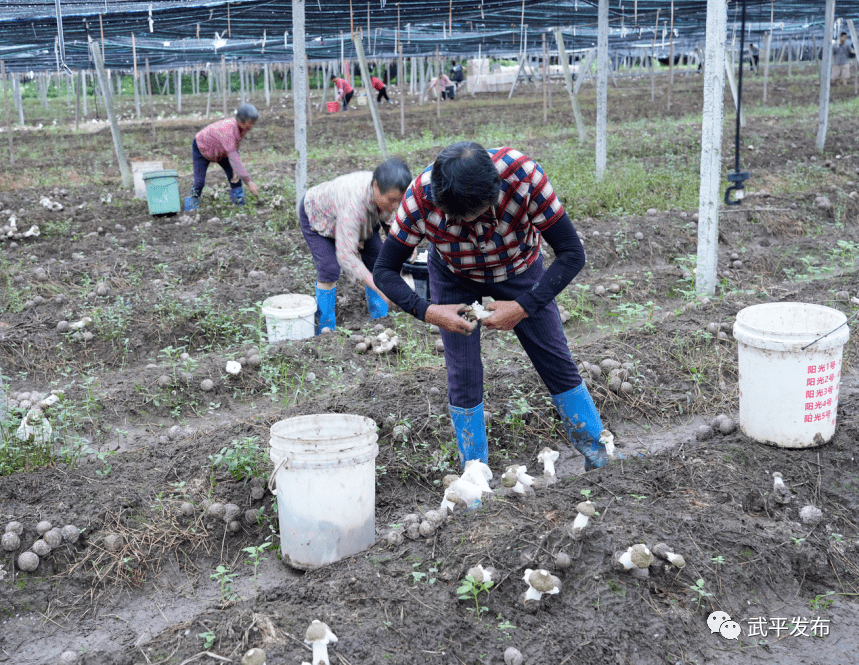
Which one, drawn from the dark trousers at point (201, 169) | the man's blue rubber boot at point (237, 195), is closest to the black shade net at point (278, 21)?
the dark trousers at point (201, 169)

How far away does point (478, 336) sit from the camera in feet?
9.72

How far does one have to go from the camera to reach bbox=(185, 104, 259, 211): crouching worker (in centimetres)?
810

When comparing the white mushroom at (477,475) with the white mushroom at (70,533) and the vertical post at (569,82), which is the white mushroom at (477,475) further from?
the vertical post at (569,82)

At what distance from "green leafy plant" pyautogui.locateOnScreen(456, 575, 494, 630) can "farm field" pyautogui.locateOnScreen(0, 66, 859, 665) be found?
24 mm

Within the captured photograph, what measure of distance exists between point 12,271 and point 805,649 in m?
6.31

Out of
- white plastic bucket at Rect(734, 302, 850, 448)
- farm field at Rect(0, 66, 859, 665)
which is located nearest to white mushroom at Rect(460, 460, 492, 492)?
farm field at Rect(0, 66, 859, 665)

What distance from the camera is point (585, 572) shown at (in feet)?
7.82

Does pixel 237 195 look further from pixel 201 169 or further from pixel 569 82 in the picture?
pixel 569 82

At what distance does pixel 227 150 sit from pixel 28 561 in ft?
20.3

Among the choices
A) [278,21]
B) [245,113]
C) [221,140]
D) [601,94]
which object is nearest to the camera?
[245,113]

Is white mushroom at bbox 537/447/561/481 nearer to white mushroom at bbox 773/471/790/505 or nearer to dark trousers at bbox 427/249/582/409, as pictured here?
dark trousers at bbox 427/249/582/409

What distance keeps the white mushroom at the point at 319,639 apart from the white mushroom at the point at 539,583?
59 centimetres

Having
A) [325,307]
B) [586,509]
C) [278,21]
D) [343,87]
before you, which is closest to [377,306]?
[325,307]

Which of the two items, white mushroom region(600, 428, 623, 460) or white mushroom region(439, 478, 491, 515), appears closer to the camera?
white mushroom region(439, 478, 491, 515)
